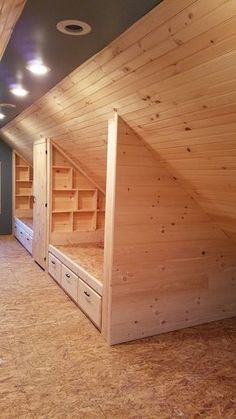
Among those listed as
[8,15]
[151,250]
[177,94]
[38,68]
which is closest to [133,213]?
[151,250]

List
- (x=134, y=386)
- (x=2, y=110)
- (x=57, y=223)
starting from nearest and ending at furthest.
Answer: (x=134, y=386) < (x=2, y=110) < (x=57, y=223)

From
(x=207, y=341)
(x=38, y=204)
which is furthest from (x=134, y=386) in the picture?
(x=38, y=204)

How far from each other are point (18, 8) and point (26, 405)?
7.00ft

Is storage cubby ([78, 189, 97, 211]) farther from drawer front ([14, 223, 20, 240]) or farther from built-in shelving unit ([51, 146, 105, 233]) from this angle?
drawer front ([14, 223, 20, 240])

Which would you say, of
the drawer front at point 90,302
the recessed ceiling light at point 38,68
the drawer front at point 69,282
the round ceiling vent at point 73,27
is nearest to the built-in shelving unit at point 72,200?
the drawer front at point 69,282

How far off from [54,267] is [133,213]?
1941mm

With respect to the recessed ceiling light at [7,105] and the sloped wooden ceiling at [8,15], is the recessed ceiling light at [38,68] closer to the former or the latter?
the sloped wooden ceiling at [8,15]

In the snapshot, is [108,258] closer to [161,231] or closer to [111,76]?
[161,231]

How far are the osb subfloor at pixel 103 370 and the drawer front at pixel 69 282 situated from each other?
0.20 metres

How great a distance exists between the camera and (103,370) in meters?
2.43

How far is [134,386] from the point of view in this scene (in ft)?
7.41

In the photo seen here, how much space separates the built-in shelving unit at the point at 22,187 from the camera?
276 inches

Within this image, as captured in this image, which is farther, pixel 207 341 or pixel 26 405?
pixel 207 341

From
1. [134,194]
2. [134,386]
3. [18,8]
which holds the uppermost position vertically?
[18,8]
